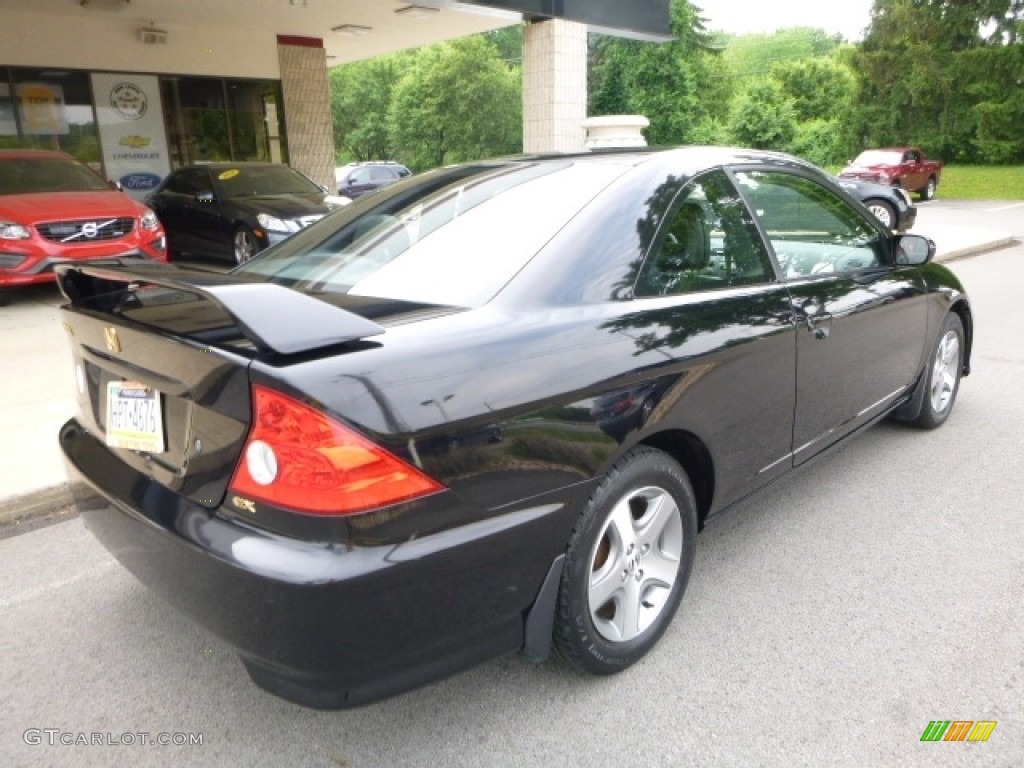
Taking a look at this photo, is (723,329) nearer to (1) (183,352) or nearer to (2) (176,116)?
(1) (183,352)

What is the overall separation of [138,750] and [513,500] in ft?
4.22

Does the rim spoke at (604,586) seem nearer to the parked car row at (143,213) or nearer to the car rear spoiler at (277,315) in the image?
the car rear spoiler at (277,315)

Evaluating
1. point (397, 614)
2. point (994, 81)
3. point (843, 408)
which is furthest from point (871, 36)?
point (397, 614)

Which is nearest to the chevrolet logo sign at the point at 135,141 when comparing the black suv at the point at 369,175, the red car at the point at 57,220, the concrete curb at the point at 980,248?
the red car at the point at 57,220

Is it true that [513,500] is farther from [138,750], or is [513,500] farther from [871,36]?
[871,36]

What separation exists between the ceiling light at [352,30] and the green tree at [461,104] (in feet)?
112

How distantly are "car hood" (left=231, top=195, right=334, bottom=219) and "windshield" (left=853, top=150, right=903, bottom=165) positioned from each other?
19183 mm

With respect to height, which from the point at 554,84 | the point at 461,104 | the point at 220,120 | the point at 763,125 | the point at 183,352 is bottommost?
the point at 183,352

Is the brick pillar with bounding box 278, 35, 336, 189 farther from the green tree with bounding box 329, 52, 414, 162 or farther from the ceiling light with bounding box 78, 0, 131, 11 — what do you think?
the green tree with bounding box 329, 52, 414, 162

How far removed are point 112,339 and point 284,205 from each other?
331 inches

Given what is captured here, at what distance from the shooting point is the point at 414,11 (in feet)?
41.3

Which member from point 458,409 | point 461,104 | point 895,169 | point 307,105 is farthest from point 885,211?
point 461,104

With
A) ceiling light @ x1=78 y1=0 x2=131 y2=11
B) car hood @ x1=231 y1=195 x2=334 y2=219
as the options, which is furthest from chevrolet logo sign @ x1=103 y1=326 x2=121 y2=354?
ceiling light @ x1=78 y1=0 x2=131 y2=11

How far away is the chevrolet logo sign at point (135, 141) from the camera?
14.0m
